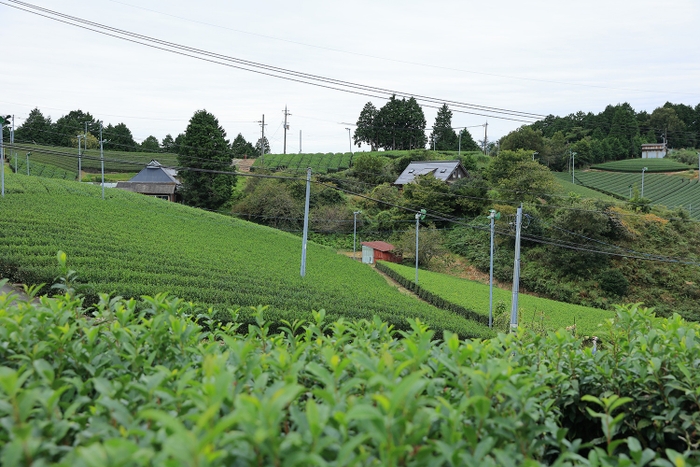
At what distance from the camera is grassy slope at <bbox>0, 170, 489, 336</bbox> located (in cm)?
1321

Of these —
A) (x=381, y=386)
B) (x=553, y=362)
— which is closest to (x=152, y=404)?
(x=381, y=386)

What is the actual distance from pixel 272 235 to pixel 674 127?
69.4 m

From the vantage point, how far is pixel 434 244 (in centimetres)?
3206

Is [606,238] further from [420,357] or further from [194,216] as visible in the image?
[420,357]

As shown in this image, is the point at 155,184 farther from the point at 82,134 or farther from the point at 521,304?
the point at 521,304

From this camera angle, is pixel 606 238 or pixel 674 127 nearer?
pixel 606 238

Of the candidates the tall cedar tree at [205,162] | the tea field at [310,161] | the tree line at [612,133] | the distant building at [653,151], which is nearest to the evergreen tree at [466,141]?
the tree line at [612,133]

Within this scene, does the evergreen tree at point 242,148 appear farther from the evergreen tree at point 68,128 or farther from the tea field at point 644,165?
the tea field at point 644,165

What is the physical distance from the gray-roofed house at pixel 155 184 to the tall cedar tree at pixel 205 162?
2.61 m

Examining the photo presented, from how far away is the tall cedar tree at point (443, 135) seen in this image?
6738cm

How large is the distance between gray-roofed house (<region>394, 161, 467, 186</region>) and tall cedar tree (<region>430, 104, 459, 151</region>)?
20881 mm

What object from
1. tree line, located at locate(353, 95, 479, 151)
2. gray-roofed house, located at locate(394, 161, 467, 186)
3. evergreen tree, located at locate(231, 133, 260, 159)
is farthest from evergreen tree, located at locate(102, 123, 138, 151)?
gray-roofed house, located at locate(394, 161, 467, 186)

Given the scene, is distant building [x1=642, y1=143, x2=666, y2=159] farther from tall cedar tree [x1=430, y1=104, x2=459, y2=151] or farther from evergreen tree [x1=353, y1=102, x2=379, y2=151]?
evergreen tree [x1=353, y1=102, x2=379, y2=151]

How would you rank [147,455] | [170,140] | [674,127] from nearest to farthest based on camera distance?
[147,455], [674,127], [170,140]
